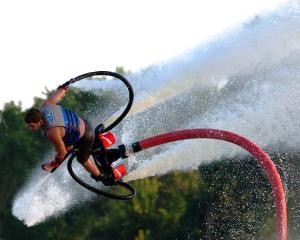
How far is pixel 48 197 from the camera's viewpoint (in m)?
18.0

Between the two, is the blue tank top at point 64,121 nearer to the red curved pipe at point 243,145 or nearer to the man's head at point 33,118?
the man's head at point 33,118

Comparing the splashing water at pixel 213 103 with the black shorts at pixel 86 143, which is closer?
the black shorts at pixel 86 143

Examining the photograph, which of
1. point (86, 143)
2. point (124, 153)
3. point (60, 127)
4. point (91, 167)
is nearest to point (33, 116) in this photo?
point (60, 127)

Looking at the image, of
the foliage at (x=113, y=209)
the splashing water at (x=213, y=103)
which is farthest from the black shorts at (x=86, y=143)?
the foliage at (x=113, y=209)

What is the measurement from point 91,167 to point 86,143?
603 millimetres

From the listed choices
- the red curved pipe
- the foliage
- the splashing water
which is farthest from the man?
the foliage

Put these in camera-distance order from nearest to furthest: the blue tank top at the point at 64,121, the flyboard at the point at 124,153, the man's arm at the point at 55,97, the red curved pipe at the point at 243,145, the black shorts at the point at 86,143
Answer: the blue tank top at the point at 64,121, the man's arm at the point at 55,97, the black shorts at the point at 86,143, the flyboard at the point at 124,153, the red curved pipe at the point at 243,145

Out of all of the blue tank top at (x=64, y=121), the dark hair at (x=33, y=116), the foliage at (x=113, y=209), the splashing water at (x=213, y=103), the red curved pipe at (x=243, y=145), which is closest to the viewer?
the dark hair at (x=33, y=116)

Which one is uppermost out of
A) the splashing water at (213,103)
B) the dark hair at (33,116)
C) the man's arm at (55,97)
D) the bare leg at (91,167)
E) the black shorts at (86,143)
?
the dark hair at (33,116)

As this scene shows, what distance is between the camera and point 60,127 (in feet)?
47.1

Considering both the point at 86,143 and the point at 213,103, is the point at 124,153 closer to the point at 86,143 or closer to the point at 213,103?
the point at 86,143

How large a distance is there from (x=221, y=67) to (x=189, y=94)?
80cm

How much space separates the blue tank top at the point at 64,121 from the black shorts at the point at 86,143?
0.14m

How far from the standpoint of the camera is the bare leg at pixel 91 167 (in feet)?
50.7
